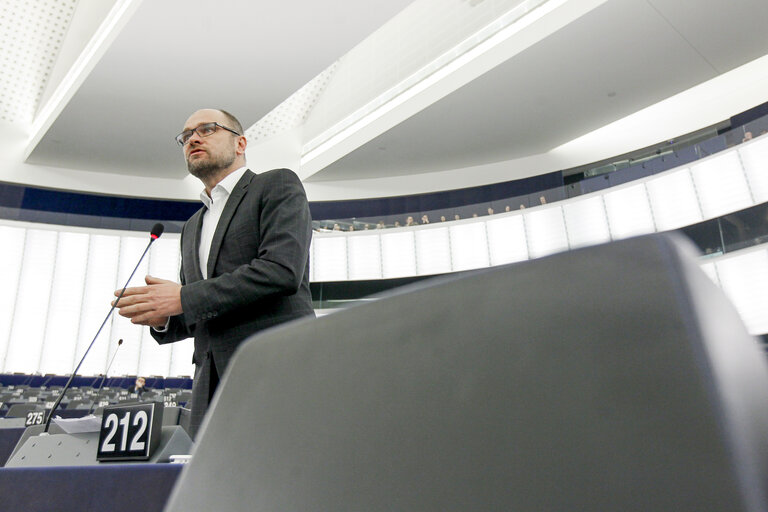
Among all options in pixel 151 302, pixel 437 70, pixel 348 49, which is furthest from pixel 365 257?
pixel 151 302

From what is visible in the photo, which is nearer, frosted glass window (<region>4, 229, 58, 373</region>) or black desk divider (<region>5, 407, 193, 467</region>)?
black desk divider (<region>5, 407, 193, 467</region>)

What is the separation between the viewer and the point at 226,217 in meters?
1.60

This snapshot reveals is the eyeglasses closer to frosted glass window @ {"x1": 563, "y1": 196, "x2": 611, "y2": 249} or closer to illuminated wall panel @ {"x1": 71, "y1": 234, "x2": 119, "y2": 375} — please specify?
frosted glass window @ {"x1": 563, "y1": 196, "x2": 611, "y2": 249}

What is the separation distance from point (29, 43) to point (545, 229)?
10.3 meters

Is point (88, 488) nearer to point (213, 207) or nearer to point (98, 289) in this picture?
point (213, 207)

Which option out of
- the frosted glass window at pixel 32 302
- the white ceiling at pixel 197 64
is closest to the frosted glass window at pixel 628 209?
the white ceiling at pixel 197 64

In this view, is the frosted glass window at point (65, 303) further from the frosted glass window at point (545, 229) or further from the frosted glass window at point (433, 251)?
the frosted glass window at point (545, 229)

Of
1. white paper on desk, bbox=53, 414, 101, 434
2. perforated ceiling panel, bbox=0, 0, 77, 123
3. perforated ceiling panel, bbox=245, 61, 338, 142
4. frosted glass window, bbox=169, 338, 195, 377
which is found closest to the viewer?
white paper on desk, bbox=53, 414, 101, 434

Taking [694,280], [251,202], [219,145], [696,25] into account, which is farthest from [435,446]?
[696,25]

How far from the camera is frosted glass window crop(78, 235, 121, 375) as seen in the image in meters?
12.4

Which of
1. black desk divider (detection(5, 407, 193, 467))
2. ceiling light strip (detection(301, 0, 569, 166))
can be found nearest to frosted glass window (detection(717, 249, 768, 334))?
ceiling light strip (detection(301, 0, 569, 166))

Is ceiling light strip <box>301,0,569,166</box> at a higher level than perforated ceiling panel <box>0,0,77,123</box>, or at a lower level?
lower

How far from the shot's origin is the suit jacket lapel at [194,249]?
1.64 metres

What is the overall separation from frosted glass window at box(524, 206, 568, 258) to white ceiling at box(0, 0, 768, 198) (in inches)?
68.1
